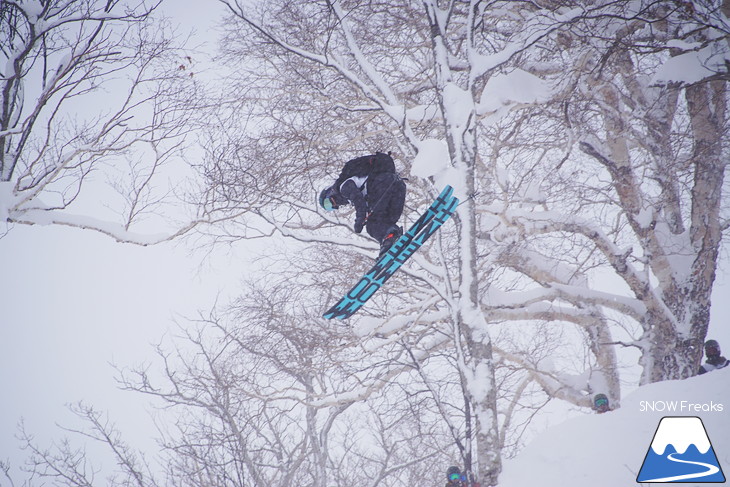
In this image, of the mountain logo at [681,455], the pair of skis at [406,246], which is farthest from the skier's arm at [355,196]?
the mountain logo at [681,455]

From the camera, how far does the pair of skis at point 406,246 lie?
502 cm

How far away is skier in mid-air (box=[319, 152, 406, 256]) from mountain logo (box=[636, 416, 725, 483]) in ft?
10.2

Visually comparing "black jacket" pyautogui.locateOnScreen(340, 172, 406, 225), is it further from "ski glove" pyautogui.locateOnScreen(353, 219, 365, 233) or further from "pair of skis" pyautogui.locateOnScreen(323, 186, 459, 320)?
"pair of skis" pyautogui.locateOnScreen(323, 186, 459, 320)

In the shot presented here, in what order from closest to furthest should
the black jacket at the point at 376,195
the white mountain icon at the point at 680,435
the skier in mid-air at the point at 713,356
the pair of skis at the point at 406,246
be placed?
the white mountain icon at the point at 680,435 → the black jacket at the point at 376,195 → the pair of skis at the point at 406,246 → the skier in mid-air at the point at 713,356

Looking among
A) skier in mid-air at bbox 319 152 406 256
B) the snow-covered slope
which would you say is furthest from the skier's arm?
the snow-covered slope

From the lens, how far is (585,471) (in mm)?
4102

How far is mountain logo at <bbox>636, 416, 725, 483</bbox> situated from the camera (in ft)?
11.6

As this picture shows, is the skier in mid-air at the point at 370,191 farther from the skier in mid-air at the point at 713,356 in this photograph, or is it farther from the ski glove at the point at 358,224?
the skier in mid-air at the point at 713,356

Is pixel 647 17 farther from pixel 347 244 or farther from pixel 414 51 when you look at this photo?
pixel 347 244

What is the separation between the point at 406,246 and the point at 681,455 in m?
3.16

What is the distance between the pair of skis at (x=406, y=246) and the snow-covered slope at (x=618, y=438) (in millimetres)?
2460

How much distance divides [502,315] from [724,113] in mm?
4472

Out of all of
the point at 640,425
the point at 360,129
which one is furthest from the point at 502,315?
the point at 360,129

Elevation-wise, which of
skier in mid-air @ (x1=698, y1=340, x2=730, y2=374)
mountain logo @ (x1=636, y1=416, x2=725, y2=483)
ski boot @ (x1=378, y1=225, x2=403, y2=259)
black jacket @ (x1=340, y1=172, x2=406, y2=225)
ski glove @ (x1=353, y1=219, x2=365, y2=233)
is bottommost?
mountain logo @ (x1=636, y1=416, x2=725, y2=483)
